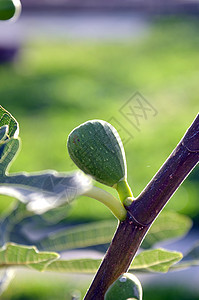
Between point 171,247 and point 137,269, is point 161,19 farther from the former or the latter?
point 137,269

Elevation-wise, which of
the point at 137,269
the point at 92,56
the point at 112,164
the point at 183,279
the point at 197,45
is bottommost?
the point at 183,279

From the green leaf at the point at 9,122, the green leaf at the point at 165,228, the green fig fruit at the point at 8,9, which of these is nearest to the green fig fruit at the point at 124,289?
the green leaf at the point at 9,122

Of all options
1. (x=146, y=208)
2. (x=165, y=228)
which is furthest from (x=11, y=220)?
(x=146, y=208)

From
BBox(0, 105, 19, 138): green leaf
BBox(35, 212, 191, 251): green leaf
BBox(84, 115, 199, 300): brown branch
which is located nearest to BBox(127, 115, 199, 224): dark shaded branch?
BBox(84, 115, 199, 300): brown branch

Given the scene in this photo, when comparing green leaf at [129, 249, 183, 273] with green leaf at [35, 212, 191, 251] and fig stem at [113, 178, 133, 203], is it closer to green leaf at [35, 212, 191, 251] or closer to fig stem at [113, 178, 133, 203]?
fig stem at [113, 178, 133, 203]

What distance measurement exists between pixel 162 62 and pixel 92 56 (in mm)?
1283

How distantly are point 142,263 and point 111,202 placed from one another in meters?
0.13

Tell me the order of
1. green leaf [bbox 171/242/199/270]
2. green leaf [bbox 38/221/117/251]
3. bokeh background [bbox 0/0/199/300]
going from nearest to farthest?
green leaf [bbox 171/242/199/270], green leaf [bbox 38/221/117/251], bokeh background [bbox 0/0/199/300]

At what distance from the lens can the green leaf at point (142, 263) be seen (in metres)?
0.53

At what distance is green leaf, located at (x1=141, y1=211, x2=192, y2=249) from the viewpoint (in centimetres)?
80

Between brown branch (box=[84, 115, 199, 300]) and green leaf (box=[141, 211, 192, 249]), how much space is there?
33 centimetres

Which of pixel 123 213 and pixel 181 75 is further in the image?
pixel 181 75

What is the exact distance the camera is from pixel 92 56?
31.1 feet

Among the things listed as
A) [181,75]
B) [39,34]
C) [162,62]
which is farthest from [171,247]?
[39,34]
